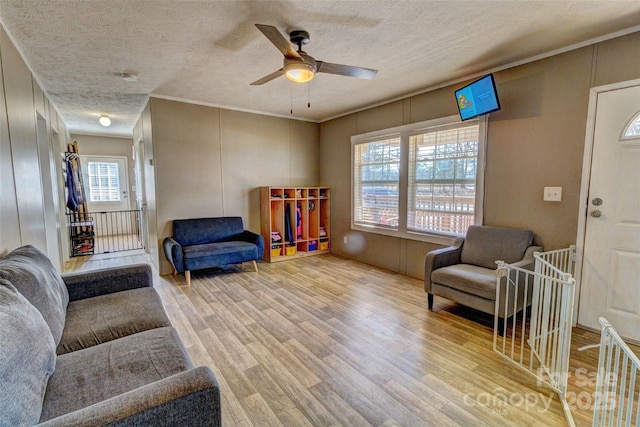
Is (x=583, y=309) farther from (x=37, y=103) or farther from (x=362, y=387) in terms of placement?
(x=37, y=103)

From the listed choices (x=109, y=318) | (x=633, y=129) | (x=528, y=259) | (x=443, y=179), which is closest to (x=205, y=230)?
(x=109, y=318)

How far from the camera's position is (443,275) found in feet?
9.73

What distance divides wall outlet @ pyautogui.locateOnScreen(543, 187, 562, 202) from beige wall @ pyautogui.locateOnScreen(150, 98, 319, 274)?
3.81m

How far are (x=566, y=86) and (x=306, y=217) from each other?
3936 millimetres

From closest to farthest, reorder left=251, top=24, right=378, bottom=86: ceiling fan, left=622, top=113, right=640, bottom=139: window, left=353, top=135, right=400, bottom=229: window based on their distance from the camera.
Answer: left=251, top=24, right=378, bottom=86: ceiling fan → left=622, top=113, right=640, bottom=139: window → left=353, top=135, right=400, bottom=229: window

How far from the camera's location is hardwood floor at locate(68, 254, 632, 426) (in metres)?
1.76

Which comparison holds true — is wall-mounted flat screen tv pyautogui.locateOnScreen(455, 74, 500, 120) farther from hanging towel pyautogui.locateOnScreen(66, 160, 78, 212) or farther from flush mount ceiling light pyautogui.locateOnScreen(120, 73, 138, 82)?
hanging towel pyautogui.locateOnScreen(66, 160, 78, 212)

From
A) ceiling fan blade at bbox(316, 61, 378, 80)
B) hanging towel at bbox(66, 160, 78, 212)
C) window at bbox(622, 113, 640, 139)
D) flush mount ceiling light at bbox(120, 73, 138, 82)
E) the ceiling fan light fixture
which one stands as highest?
flush mount ceiling light at bbox(120, 73, 138, 82)

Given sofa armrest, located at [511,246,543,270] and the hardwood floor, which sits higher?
sofa armrest, located at [511,246,543,270]

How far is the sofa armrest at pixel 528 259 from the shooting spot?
267 centimetres

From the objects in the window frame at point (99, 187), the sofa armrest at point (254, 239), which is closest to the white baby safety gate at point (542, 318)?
the sofa armrest at point (254, 239)

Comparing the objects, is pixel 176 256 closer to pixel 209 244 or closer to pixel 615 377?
pixel 209 244

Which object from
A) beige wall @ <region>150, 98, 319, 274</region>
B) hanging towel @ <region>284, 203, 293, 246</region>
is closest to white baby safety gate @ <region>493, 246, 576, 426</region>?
hanging towel @ <region>284, 203, 293, 246</region>

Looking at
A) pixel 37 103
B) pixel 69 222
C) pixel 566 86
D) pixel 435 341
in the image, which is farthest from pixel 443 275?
pixel 69 222
